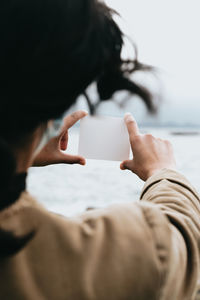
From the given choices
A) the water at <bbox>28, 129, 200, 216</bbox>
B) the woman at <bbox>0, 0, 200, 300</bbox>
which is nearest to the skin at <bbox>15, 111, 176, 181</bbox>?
the woman at <bbox>0, 0, 200, 300</bbox>

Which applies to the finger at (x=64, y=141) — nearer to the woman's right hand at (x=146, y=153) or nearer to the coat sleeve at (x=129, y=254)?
the woman's right hand at (x=146, y=153)

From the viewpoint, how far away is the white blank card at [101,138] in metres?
0.73

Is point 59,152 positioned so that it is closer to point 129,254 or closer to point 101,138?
point 101,138

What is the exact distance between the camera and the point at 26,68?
1.22ft

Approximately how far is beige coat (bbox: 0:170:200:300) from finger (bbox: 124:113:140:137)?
0.29 metres

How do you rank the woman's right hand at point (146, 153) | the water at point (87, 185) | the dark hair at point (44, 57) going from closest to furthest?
1. the dark hair at point (44, 57)
2. the woman's right hand at point (146, 153)
3. the water at point (87, 185)

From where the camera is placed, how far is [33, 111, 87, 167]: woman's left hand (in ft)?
2.47

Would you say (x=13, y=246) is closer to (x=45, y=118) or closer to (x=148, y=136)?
(x=45, y=118)

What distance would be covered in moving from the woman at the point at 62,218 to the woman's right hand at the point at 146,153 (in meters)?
0.24

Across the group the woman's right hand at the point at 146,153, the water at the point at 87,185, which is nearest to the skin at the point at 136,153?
the woman's right hand at the point at 146,153

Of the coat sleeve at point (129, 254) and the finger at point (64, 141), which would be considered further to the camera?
the finger at point (64, 141)

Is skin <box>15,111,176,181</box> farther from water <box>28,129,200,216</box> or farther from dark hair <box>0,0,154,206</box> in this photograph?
water <box>28,129,200,216</box>

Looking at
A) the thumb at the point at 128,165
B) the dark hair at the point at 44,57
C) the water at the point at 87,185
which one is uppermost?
the dark hair at the point at 44,57

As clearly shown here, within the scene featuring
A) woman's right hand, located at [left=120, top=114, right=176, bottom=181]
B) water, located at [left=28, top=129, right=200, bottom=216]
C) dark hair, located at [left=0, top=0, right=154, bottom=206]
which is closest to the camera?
dark hair, located at [left=0, top=0, right=154, bottom=206]
